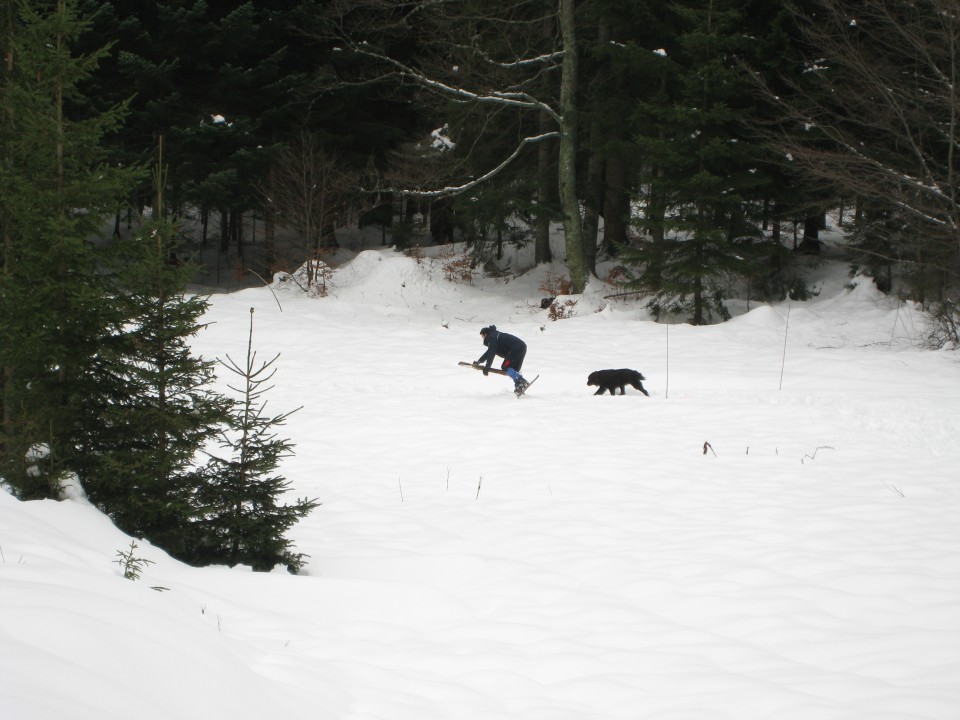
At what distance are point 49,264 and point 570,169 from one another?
18.0 m

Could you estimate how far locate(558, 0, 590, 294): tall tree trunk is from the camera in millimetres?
22422

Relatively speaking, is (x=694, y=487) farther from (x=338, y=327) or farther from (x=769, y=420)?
(x=338, y=327)

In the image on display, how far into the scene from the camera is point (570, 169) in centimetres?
2275

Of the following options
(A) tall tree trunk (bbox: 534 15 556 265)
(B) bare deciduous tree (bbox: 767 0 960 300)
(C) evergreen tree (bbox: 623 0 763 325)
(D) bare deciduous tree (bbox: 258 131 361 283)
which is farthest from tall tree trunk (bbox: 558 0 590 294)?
(D) bare deciduous tree (bbox: 258 131 361 283)

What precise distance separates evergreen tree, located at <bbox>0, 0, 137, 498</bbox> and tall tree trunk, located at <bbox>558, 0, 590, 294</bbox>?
16.5 metres

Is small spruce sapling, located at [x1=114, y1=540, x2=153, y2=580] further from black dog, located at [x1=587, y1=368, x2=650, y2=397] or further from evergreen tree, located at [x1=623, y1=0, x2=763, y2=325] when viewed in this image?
evergreen tree, located at [x1=623, y1=0, x2=763, y2=325]

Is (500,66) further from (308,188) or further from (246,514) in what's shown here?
(246,514)

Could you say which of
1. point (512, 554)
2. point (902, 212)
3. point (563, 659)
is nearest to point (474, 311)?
point (902, 212)

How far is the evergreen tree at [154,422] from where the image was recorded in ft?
18.8

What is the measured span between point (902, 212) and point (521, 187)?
37.4 feet

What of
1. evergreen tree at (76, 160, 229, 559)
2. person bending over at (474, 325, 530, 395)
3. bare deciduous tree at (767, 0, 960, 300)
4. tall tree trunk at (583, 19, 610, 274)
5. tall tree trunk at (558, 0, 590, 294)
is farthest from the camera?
tall tree trunk at (583, 19, 610, 274)

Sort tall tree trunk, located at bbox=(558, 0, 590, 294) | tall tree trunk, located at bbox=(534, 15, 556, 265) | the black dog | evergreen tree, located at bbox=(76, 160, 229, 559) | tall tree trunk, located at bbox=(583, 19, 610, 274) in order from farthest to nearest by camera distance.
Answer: tall tree trunk, located at bbox=(534, 15, 556, 265) → tall tree trunk, located at bbox=(583, 19, 610, 274) → tall tree trunk, located at bbox=(558, 0, 590, 294) → the black dog → evergreen tree, located at bbox=(76, 160, 229, 559)

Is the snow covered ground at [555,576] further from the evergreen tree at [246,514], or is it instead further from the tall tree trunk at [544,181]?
the tall tree trunk at [544,181]

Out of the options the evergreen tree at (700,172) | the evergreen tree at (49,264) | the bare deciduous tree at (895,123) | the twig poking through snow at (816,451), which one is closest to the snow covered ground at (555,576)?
the twig poking through snow at (816,451)
